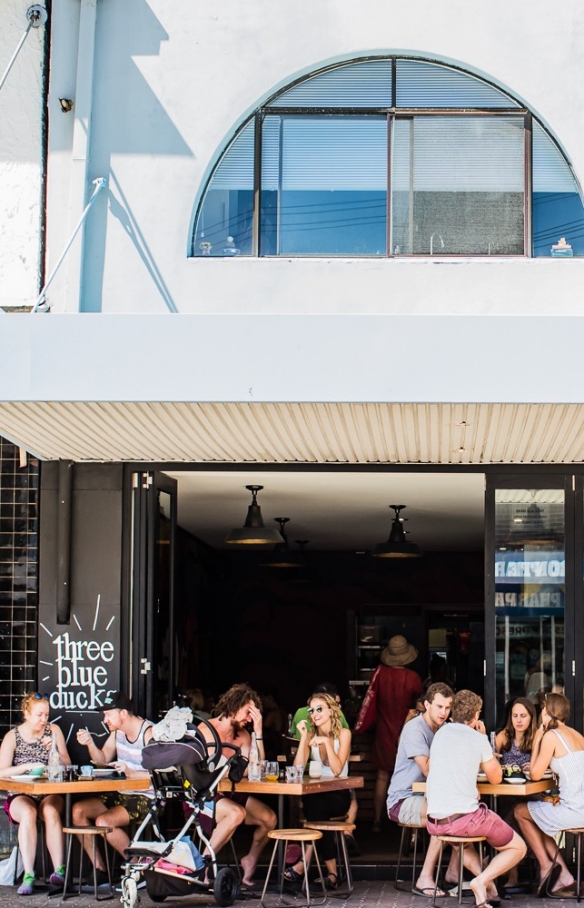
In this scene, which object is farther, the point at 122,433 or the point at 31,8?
the point at 31,8

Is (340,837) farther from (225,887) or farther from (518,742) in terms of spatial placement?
(518,742)

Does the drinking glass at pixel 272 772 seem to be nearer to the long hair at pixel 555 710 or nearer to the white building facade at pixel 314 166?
the long hair at pixel 555 710

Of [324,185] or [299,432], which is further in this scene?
[324,185]

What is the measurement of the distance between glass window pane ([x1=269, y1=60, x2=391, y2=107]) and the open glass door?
2907 millimetres

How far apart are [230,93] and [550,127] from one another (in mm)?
2231

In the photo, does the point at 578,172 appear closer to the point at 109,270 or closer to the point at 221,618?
the point at 109,270

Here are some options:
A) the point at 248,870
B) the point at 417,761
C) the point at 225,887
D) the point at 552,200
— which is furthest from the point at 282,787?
the point at 552,200

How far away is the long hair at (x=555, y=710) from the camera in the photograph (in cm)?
860

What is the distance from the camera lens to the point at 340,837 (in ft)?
28.8

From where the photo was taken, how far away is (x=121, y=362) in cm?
726

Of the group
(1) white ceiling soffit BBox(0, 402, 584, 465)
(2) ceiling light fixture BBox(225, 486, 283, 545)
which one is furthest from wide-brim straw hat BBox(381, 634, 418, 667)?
(1) white ceiling soffit BBox(0, 402, 584, 465)

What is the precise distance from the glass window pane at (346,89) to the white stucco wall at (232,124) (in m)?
0.13

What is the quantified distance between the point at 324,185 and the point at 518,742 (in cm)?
412

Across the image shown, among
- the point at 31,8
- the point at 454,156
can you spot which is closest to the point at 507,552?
the point at 454,156
